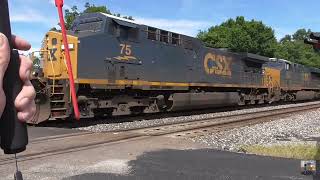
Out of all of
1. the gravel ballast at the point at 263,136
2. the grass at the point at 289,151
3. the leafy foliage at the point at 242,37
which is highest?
the leafy foliage at the point at 242,37

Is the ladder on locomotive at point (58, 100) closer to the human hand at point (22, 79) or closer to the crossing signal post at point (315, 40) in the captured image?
the crossing signal post at point (315, 40)

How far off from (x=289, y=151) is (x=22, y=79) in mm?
8857

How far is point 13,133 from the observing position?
5.59 ft

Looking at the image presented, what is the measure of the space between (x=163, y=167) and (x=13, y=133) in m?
5.94

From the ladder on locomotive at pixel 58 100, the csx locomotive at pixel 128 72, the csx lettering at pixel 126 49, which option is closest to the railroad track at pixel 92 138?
the ladder on locomotive at pixel 58 100

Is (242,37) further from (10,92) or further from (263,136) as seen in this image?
(10,92)

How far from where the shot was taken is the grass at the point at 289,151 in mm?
9295

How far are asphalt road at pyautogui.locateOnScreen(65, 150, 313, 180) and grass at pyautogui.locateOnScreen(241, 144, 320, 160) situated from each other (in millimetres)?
1006

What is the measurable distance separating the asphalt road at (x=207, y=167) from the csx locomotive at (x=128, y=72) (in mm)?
6849

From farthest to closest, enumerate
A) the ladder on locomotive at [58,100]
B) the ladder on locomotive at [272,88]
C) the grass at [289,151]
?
the ladder on locomotive at [272,88], the ladder on locomotive at [58,100], the grass at [289,151]

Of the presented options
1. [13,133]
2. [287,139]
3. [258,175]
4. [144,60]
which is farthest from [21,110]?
[144,60]

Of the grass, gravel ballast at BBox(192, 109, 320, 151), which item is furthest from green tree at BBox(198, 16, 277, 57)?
the grass

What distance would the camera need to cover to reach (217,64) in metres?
26.0

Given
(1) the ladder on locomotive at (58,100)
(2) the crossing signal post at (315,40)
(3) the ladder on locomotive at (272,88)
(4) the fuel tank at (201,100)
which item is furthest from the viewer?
(3) the ladder on locomotive at (272,88)
